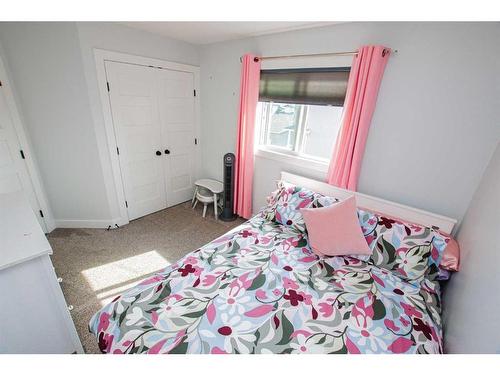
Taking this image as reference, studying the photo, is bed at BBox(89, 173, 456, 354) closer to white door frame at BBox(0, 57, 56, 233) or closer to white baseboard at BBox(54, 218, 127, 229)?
white baseboard at BBox(54, 218, 127, 229)

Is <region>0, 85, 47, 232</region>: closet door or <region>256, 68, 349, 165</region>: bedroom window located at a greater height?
<region>256, 68, 349, 165</region>: bedroom window

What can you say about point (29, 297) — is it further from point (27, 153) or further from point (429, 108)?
point (429, 108)

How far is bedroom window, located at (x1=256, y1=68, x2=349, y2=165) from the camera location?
6.70 ft

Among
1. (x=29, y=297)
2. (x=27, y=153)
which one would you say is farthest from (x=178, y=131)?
(x=29, y=297)

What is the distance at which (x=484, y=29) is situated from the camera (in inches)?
53.4

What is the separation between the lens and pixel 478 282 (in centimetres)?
108

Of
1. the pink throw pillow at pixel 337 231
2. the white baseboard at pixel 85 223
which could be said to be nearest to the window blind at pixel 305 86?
the pink throw pillow at pixel 337 231

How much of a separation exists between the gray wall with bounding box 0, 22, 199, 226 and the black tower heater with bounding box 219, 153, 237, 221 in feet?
4.48

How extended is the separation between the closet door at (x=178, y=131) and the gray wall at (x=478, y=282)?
311 centimetres

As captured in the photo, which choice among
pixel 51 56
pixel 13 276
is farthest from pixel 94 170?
pixel 13 276

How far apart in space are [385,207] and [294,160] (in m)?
0.99

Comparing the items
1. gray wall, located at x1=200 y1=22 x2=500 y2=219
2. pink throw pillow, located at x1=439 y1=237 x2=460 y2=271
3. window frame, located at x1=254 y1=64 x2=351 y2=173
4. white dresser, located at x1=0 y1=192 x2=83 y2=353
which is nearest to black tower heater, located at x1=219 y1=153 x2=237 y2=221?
window frame, located at x1=254 y1=64 x2=351 y2=173

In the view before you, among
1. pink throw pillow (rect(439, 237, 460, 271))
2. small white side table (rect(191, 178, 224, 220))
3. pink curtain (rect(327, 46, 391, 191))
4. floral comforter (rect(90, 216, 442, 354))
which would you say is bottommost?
small white side table (rect(191, 178, 224, 220))
